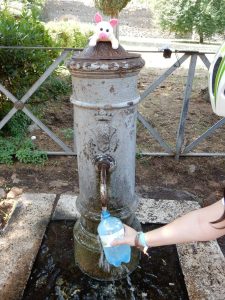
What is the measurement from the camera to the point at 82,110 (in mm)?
1844

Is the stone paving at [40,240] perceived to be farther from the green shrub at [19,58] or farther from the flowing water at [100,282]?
the green shrub at [19,58]

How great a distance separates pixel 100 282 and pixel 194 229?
1.02m

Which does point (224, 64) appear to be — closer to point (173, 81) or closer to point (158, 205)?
point (158, 205)

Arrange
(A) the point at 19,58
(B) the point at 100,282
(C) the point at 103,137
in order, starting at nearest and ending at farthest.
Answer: (C) the point at 103,137 < (B) the point at 100,282 < (A) the point at 19,58

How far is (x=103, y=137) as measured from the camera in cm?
187

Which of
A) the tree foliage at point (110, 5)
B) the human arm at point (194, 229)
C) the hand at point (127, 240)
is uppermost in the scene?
the tree foliage at point (110, 5)

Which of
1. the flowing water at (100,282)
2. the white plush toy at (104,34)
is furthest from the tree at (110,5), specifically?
the flowing water at (100,282)

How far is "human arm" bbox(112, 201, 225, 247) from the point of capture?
56.5 inches

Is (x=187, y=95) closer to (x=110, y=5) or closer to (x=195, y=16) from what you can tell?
(x=110, y=5)

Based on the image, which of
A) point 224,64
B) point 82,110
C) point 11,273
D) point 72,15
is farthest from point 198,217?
point 72,15

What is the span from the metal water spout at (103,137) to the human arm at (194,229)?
0.42 metres

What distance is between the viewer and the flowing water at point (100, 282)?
208 centimetres

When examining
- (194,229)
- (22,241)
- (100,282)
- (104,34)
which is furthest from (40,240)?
(104,34)

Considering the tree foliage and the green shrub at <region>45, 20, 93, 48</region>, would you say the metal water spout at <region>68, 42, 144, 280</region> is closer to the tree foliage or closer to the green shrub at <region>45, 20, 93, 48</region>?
the green shrub at <region>45, 20, 93, 48</region>
